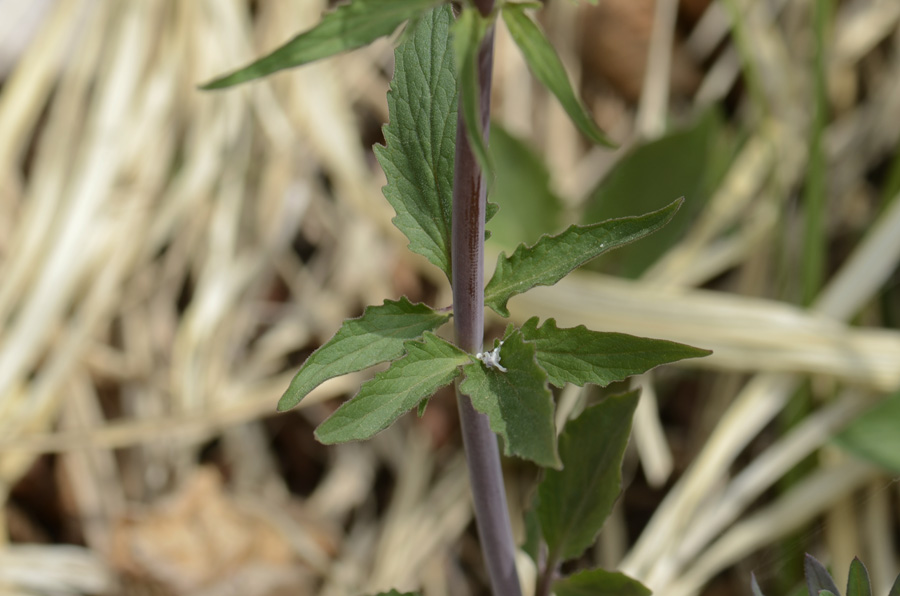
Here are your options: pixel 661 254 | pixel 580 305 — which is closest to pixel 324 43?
pixel 580 305

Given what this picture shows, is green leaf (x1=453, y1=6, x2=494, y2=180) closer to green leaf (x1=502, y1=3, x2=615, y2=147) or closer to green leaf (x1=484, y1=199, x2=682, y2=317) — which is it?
green leaf (x1=502, y1=3, x2=615, y2=147)

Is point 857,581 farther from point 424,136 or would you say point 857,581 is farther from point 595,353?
point 424,136

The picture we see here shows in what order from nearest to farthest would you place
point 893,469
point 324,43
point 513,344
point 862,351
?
point 324,43 < point 513,344 < point 893,469 < point 862,351

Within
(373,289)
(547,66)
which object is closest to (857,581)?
(547,66)

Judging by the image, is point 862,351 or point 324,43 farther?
point 862,351

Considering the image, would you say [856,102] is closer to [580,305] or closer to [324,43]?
[580,305]

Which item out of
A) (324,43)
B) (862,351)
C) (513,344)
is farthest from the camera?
(862,351)

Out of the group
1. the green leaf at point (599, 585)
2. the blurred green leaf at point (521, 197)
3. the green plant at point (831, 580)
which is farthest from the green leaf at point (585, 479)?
the blurred green leaf at point (521, 197)
